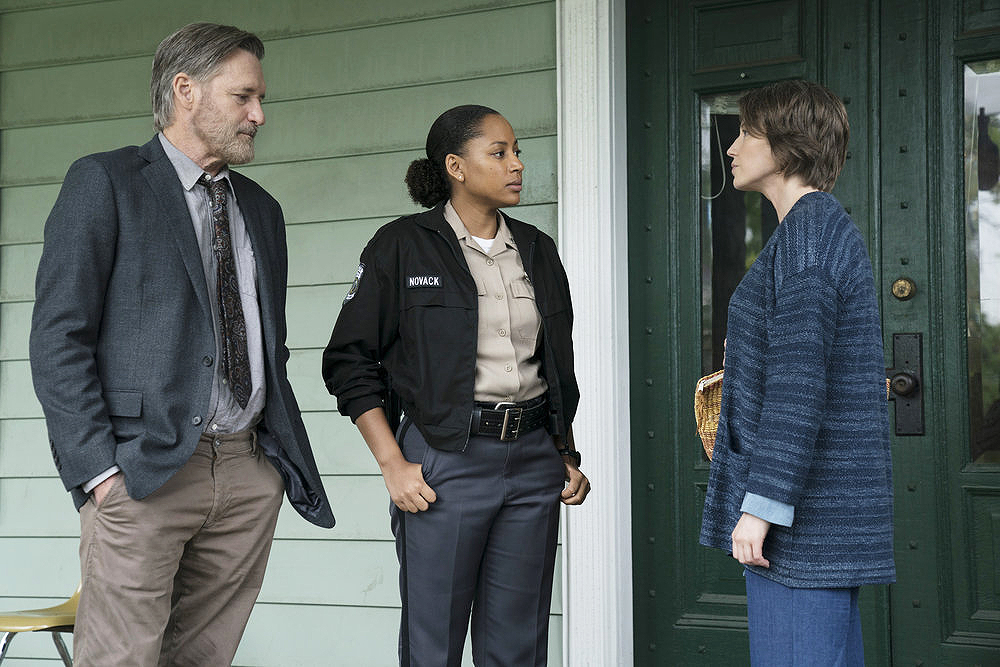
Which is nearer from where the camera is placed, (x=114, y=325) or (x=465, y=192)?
(x=114, y=325)

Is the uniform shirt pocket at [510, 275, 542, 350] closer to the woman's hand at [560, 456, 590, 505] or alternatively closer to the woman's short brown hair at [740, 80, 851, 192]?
the woman's hand at [560, 456, 590, 505]

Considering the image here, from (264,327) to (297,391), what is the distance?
1408mm

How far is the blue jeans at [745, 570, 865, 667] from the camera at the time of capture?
5.68 feet

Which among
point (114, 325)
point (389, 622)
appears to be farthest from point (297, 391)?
point (114, 325)

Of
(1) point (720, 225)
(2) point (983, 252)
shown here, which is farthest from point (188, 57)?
(2) point (983, 252)

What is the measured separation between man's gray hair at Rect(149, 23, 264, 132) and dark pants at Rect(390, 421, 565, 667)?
33.9 inches

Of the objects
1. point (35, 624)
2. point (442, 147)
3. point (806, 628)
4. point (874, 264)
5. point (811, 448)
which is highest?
point (442, 147)

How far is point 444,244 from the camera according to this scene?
238 cm

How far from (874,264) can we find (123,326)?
2.12m

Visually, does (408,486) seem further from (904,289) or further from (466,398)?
(904,289)

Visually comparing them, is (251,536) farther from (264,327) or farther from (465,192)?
(465,192)

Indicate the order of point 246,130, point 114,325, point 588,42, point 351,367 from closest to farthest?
point 114,325 → point 246,130 → point 351,367 → point 588,42

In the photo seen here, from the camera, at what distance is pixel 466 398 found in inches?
88.5

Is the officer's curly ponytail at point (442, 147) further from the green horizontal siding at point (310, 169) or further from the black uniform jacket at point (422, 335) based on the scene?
the green horizontal siding at point (310, 169)
